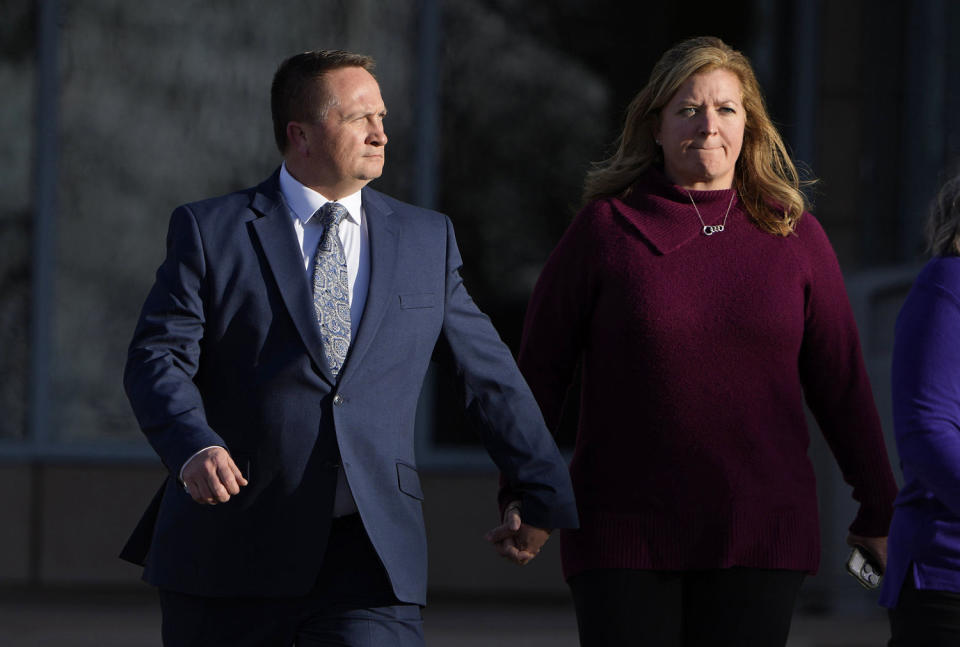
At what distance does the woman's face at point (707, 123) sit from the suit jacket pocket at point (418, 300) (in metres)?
0.68

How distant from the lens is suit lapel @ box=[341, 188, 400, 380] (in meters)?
3.31

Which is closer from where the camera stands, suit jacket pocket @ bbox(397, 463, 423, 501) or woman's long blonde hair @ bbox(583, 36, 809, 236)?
suit jacket pocket @ bbox(397, 463, 423, 501)

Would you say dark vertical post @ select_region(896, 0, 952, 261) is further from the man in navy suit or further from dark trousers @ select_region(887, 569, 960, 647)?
the man in navy suit

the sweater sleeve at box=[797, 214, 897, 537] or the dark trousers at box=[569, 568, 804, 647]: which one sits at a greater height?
the sweater sleeve at box=[797, 214, 897, 537]

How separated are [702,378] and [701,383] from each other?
1 cm

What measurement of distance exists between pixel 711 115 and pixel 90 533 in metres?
5.14

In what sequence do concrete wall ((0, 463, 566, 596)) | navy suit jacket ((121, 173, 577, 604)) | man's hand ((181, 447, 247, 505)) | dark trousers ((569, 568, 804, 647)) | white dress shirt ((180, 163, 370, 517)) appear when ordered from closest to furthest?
man's hand ((181, 447, 247, 505)) < navy suit jacket ((121, 173, 577, 604)) < white dress shirt ((180, 163, 370, 517)) < dark trousers ((569, 568, 804, 647)) < concrete wall ((0, 463, 566, 596))

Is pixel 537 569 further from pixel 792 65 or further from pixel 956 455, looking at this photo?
pixel 956 455

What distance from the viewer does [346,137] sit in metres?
3.41

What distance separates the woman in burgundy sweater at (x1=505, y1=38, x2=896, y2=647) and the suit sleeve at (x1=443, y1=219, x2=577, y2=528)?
167 mm

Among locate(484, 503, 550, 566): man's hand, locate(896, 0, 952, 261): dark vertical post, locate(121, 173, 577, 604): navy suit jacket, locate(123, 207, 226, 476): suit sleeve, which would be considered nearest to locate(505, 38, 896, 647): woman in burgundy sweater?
locate(484, 503, 550, 566): man's hand

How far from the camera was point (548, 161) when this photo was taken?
26.3 ft

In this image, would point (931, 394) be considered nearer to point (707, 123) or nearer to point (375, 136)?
point (707, 123)

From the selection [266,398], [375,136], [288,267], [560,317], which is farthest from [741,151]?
[266,398]
